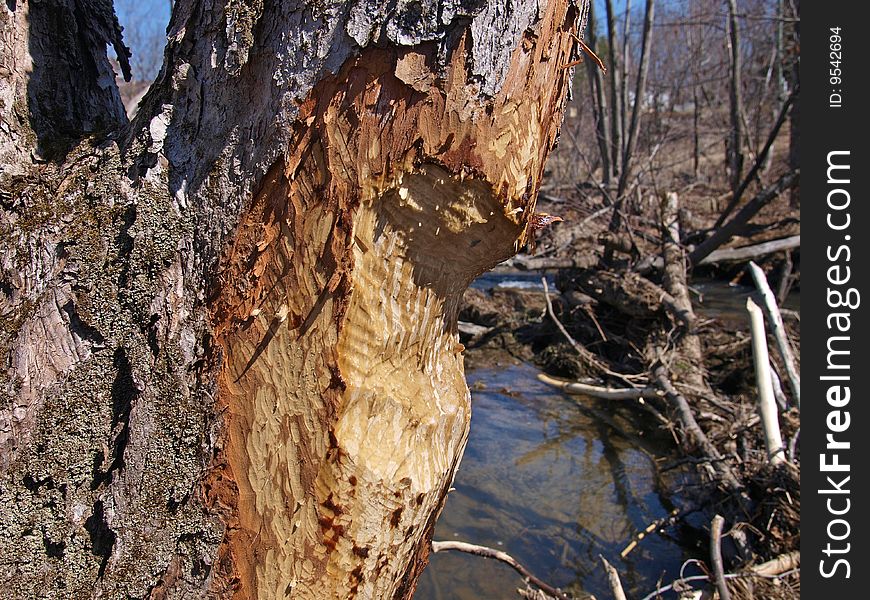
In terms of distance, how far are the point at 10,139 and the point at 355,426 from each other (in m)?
0.91

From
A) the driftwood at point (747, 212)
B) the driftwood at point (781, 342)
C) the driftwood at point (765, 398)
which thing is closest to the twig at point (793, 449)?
the driftwood at point (765, 398)

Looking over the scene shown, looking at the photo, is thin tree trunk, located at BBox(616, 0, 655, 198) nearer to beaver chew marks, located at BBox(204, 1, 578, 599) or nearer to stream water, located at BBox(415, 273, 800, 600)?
stream water, located at BBox(415, 273, 800, 600)

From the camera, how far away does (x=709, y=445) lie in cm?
419

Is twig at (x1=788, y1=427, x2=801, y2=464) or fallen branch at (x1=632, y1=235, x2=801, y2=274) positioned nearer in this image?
twig at (x1=788, y1=427, x2=801, y2=464)

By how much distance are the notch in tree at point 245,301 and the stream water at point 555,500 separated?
2562 millimetres

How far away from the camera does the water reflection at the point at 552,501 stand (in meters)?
3.69

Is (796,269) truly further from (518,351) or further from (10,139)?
(10,139)

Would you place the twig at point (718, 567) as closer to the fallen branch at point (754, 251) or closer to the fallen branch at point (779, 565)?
the fallen branch at point (779, 565)

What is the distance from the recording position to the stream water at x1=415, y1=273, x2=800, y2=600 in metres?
3.69

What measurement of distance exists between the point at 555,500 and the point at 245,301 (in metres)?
3.77

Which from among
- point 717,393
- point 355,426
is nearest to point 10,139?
point 355,426

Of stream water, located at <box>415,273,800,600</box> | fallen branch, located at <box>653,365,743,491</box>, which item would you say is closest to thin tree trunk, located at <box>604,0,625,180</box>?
stream water, located at <box>415,273,800,600</box>

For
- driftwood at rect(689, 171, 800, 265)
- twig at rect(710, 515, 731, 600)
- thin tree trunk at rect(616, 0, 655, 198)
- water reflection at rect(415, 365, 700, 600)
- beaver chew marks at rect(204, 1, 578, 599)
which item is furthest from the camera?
thin tree trunk at rect(616, 0, 655, 198)

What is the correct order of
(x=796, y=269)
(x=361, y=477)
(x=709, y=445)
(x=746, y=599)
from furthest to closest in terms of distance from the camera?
Answer: (x=796, y=269) → (x=709, y=445) → (x=746, y=599) → (x=361, y=477)
